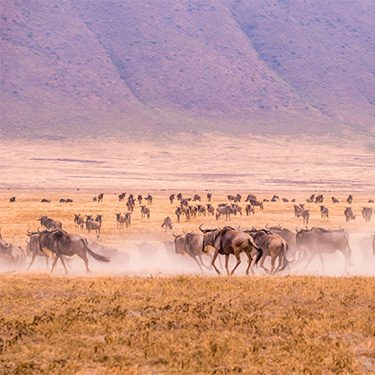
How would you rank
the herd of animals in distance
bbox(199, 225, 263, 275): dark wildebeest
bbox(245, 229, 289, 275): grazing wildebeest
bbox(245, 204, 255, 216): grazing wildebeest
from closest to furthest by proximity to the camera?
bbox(199, 225, 263, 275): dark wildebeest → the herd of animals in distance → bbox(245, 229, 289, 275): grazing wildebeest → bbox(245, 204, 255, 216): grazing wildebeest

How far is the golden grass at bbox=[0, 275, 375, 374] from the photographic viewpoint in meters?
12.8

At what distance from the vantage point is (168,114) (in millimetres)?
179125

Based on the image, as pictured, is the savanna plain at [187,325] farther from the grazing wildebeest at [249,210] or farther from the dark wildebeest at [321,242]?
the grazing wildebeest at [249,210]

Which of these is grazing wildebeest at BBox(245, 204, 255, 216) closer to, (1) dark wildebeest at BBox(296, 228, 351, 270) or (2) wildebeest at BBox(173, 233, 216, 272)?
(1) dark wildebeest at BBox(296, 228, 351, 270)

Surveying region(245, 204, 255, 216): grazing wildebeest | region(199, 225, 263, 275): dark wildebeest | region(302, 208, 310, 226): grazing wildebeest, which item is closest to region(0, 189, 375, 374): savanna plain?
region(199, 225, 263, 275): dark wildebeest

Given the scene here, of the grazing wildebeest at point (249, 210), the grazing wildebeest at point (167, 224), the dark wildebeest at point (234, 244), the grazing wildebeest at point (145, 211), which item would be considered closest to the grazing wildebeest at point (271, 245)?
the dark wildebeest at point (234, 244)

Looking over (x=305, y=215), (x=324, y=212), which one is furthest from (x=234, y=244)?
(x=324, y=212)

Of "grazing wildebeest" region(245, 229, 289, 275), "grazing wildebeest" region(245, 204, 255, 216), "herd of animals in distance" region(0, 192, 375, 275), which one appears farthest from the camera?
"grazing wildebeest" region(245, 204, 255, 216)

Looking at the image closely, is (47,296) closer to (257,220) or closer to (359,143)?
(257,220)

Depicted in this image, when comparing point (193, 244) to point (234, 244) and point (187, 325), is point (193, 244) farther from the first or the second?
point (187, 325)

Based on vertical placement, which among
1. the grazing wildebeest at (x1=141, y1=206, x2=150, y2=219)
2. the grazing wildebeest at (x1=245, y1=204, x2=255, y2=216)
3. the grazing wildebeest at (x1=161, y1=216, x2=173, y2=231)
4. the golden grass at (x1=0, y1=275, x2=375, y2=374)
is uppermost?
the grazing wildebeest at (x1=245, y1=204, x2=255, y2=216)

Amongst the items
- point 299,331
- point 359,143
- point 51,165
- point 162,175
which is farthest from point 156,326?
point 359,143

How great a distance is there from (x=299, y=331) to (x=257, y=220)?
3850 cm

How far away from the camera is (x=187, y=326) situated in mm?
15102
